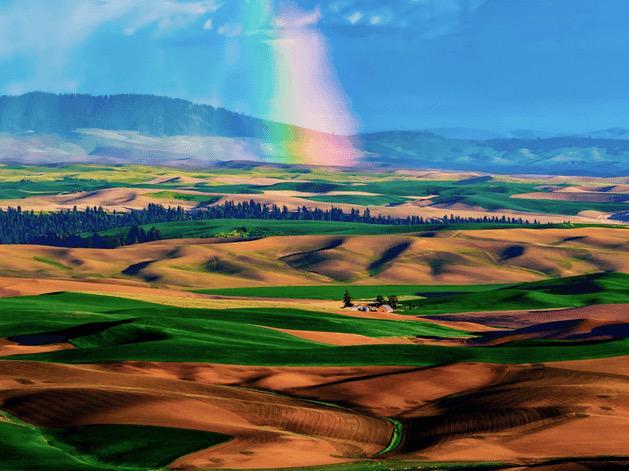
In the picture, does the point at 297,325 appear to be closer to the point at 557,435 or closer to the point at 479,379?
the point at 479,379

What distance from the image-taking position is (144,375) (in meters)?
55.4

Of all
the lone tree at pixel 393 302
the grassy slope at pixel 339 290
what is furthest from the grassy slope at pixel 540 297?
the grassy slope at pixel 339 290

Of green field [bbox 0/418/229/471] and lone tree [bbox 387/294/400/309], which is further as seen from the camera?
lone tree [bbox 387/294/400/309]

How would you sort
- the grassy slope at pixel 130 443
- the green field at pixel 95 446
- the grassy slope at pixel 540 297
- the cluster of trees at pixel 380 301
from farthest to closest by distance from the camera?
the cluster of trees at pixel 380 301, the grassy slope at pixel 540 297, the grassy slope at pixel 130 443, the green field at pixel 95 446

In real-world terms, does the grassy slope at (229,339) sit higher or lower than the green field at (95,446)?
higher

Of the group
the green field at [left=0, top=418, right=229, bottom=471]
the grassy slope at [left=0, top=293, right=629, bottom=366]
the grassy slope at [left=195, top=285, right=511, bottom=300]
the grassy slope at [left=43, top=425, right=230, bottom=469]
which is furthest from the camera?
the grassy slope at [left=195, top=285, right=511, bottom=300]

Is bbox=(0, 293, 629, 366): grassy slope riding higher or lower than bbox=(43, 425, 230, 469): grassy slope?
higher

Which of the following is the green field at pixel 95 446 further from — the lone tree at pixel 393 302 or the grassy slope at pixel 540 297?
the lone tree at pixel 393 302

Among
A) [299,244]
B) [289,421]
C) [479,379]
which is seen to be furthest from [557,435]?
[299,244]

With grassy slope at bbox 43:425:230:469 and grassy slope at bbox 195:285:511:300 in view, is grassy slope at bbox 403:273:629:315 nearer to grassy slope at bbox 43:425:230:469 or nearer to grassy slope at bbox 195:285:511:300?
grassy slope at bbox 195:285:511:300

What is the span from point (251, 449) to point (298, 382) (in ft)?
51.4

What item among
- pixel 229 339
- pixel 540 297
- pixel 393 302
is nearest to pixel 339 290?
pixel 393 302

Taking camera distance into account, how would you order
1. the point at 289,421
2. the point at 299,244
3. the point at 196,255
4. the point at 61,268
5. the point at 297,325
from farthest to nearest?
1. the point at 299,244
2. the point at 196,255
3. the point at 61,268
4. the point at 297,325
5. the point at 289,421

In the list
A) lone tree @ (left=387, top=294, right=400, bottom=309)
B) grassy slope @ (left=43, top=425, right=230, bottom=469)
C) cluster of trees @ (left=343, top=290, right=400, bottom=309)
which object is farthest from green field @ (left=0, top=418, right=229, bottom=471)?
lone tree @ (left=387, top=294, right=400, bottom=309)
